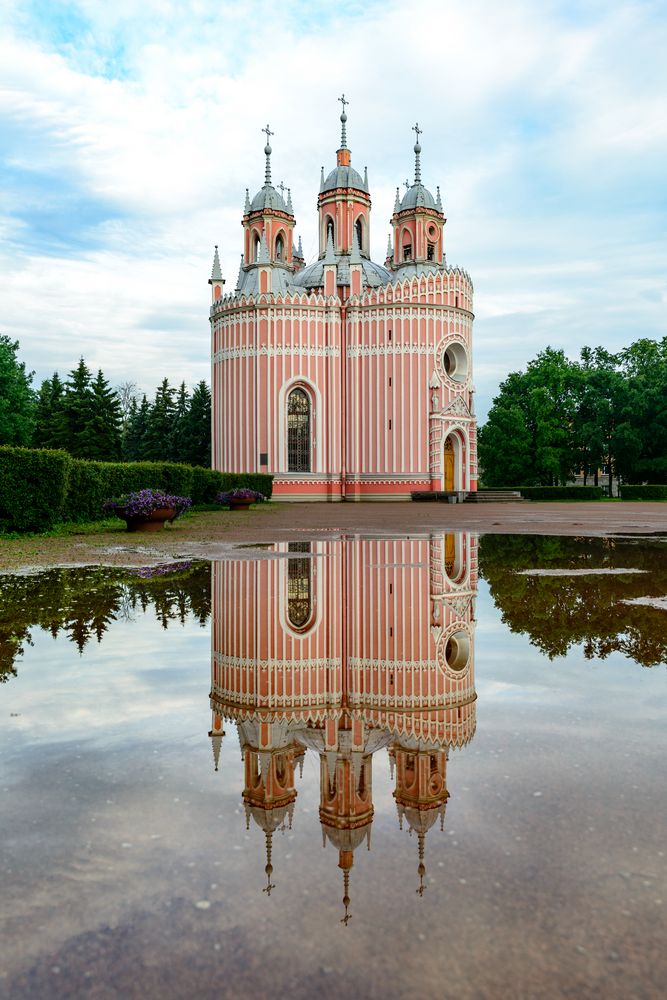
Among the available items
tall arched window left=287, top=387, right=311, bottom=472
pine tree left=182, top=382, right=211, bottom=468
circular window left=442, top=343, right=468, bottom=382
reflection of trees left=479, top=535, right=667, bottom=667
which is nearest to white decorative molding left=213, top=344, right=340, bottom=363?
tall arched window left=287, top=387, right=311, bottom=472

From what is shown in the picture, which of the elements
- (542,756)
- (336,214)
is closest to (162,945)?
(542,756)

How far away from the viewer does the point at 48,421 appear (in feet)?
222

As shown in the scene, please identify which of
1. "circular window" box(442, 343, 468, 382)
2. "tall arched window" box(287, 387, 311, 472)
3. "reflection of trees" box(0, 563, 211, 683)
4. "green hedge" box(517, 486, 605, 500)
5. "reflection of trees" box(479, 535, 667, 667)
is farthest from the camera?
"green hedge" box(517, 486, 605, 500)

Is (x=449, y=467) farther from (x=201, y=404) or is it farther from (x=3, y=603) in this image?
(x=3, y=603)

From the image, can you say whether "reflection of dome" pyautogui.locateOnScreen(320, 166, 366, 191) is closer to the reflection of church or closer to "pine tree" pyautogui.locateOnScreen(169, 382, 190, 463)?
"pine tree" pyautogui.locateOnScreen(169, 382, 190, 463)

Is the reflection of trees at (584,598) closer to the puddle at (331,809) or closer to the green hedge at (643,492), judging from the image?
the puddle at (331,809)

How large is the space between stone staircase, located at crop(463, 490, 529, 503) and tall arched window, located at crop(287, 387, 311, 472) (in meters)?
9.85

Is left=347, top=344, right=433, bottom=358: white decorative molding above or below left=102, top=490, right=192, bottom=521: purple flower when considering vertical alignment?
above

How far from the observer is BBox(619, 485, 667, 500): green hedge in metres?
47.9

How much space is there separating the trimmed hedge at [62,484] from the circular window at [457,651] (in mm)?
12007

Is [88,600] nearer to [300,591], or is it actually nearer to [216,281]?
[300,591]

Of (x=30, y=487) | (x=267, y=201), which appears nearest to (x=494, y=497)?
(x=267, y=201)

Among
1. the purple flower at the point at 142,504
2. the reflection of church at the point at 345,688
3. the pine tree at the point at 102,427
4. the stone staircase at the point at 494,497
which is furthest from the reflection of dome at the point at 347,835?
the pine tree at the point at 102,427

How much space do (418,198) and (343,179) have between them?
5155 mm
